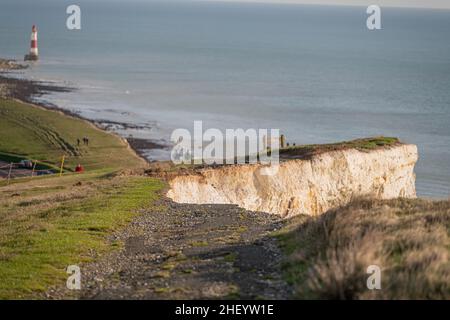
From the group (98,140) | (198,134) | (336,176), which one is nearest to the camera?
(336,176)

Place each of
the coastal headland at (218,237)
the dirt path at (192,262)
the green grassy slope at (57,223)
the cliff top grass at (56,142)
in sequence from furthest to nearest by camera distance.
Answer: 1. the cliff top grass at (56,142)
2. the green grassy slope at (57,223)
3. the dirt path at (192,262)
4. the coastal headland at (218,237)

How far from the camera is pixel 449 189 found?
62500 mm

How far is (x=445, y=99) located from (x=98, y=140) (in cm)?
6972

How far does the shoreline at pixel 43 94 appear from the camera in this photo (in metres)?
70.4

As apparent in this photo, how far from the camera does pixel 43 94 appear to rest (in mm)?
97688

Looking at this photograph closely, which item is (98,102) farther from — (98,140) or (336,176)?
(336,176)

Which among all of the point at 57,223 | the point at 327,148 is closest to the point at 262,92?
the point at 327,148

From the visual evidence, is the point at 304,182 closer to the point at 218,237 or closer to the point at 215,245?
the point at 218,237

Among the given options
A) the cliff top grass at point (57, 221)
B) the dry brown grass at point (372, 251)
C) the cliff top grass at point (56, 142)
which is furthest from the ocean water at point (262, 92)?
the dry brown grass at point (372, 251)

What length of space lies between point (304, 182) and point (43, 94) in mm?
69002

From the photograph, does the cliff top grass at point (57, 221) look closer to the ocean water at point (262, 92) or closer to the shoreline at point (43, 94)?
the shoreline at point (43, 94)

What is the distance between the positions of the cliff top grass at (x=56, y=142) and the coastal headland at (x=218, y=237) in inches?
830

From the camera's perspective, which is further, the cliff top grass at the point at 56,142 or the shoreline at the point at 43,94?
the shoreline at the point at 43,94

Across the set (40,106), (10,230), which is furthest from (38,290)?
(40,106)
